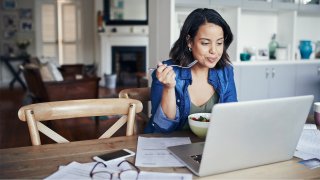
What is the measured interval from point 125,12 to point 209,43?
6215 millimetres

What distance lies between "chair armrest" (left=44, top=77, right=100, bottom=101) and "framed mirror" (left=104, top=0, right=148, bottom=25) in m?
3.54

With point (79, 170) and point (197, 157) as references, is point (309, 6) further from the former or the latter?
point (79, 170)

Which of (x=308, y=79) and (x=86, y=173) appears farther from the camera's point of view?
(x=308, y=79)

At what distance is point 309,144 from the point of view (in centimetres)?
117

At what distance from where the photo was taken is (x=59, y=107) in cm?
131

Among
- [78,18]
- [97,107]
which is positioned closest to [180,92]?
[97,107]

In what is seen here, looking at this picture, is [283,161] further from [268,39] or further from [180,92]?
[268,39]

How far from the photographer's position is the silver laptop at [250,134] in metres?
0.81

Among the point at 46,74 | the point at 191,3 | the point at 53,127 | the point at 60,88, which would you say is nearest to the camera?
the point at 191,3

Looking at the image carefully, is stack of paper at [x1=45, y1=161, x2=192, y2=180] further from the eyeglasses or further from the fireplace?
the fireplace

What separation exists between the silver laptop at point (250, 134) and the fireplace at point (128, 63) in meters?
6.58

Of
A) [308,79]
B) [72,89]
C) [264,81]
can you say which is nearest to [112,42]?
[72,89]

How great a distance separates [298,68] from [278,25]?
2.07 ft

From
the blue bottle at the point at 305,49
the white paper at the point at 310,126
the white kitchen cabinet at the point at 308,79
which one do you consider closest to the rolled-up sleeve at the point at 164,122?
the white paper at the point at 310,126
